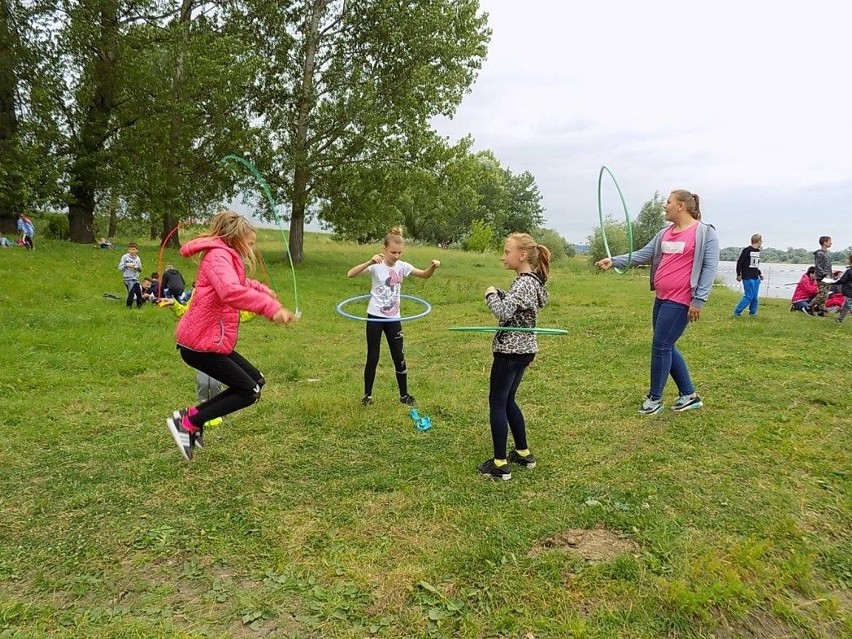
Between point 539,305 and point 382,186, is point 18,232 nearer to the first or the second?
point 382,186

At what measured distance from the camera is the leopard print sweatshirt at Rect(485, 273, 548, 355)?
4.47 m

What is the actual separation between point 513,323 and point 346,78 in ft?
63.8

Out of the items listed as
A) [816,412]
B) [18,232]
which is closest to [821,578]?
[816,412]

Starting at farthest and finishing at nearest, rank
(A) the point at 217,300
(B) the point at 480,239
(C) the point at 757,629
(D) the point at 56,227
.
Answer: (B) the point at 480,239
(D) the point at 56,227
(A) the point at 217,300
(C) the point at 757,629

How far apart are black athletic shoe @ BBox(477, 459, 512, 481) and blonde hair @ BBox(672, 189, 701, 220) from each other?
10.4ft

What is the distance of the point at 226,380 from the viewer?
455 cm

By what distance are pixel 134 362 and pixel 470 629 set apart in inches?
292

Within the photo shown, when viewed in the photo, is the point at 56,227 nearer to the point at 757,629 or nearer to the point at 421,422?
the point at 421,422

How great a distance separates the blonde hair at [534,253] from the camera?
4.48 m

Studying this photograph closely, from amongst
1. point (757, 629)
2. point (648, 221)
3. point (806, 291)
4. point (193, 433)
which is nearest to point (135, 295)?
point (193, 433)

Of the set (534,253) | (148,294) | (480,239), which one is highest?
(480,239)

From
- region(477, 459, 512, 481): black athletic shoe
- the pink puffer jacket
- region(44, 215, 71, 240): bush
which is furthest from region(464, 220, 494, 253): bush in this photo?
the pink puffer jacket

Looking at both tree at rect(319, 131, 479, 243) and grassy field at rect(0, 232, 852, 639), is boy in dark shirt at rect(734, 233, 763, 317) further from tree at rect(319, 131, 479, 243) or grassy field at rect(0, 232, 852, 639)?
tree at rect(319, 131, 479, 243)

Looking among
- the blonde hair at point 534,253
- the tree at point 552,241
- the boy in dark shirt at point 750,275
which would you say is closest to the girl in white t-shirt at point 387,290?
the blonde hair at point 534,253
